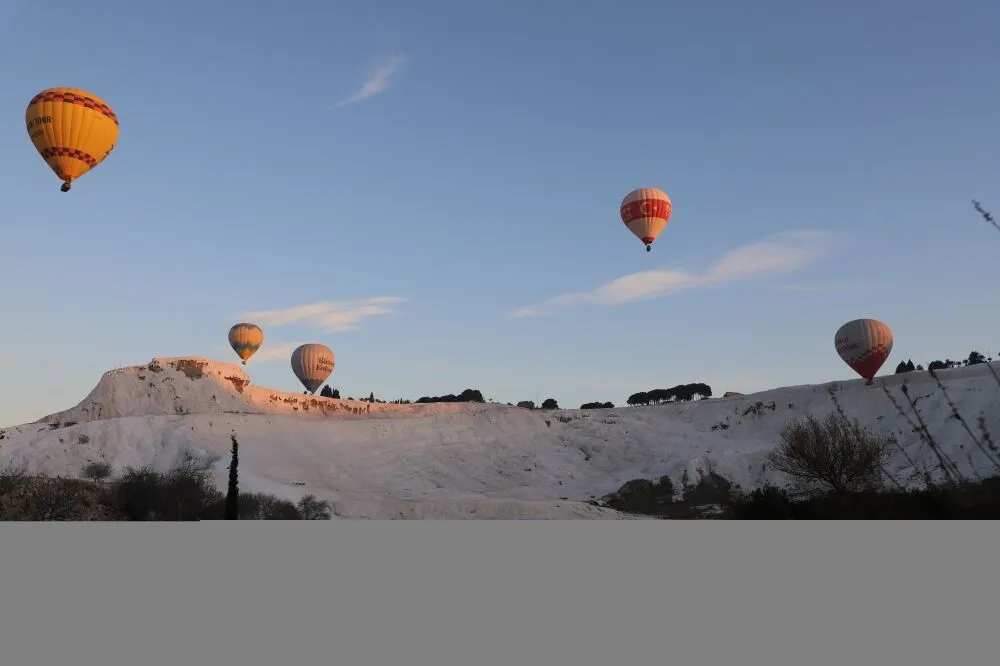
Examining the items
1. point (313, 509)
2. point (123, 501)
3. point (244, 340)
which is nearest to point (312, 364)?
point (244, 340)

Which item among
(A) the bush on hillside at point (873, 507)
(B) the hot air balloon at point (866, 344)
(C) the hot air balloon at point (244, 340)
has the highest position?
(C) the hot air balloon at point (244, 340)

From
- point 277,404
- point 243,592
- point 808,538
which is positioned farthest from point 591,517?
point 277,404

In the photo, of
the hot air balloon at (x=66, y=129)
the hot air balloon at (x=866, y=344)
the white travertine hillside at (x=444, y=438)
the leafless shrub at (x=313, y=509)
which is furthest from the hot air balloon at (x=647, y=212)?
the hot air balloon at (x=66, y=129)

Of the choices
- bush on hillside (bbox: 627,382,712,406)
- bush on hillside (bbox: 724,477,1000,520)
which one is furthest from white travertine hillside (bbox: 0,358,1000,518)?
bush on hillside (bbox: 627,382,712,406)

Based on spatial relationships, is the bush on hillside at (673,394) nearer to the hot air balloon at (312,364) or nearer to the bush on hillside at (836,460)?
the hot air balloon at (312,364)

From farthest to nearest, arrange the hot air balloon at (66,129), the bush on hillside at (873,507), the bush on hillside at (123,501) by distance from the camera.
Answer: the hot air balloon at (66,129) → the bush on hillside at (123,501) → the bush on hillside at (873,507)
